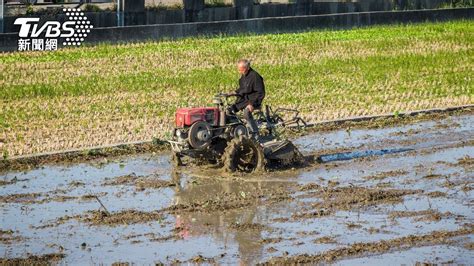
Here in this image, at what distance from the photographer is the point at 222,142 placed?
18.5m

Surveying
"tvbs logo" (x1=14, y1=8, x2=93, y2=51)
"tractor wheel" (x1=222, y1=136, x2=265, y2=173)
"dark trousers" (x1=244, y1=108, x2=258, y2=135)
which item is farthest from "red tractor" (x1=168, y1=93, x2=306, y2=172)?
"tvbs logo" (x1=14, y1=8, x2=93, y2=51)

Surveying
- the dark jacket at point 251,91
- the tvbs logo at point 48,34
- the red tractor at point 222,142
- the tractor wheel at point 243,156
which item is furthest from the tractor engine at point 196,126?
the tvbs logo at point 48,34

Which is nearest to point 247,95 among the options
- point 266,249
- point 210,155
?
point 210,155

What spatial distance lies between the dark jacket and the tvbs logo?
48.8 ft

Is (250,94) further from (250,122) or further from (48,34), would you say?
(48,34)

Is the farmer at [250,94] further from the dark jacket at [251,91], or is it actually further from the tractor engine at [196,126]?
the tractor engine at [196,126]

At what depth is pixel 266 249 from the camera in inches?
548

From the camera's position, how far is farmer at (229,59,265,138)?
18375 millimetres

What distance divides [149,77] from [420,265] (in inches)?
647

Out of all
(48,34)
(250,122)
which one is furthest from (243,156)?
(48,34)

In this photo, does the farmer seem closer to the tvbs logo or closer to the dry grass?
the dry grass

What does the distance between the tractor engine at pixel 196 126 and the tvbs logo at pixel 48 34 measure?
15.0 meters

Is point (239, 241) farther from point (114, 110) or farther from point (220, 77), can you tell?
point (220, 77)

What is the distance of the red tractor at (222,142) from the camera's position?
1806 cm
